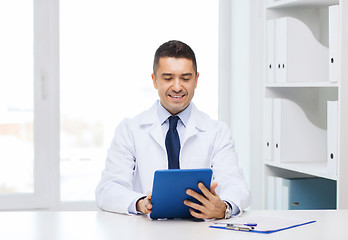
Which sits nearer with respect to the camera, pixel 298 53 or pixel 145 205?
pixel 145 205

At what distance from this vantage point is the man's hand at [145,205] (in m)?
1.88

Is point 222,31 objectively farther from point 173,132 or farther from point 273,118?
point 173,132

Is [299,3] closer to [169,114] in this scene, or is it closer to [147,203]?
[169,114]

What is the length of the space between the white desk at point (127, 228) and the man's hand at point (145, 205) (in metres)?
0.03

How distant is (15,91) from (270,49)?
1.54m

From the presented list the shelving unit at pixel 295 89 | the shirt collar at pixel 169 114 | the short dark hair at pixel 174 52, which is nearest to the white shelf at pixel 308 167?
the shelving unit at pixel 295 89

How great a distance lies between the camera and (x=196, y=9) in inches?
147

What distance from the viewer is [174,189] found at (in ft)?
5.97

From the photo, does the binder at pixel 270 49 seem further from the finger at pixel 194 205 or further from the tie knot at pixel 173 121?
the finger at pixel 194 205

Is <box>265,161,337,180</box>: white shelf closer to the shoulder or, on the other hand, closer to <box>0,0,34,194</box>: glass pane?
the shoulder

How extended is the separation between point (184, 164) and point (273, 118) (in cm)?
91

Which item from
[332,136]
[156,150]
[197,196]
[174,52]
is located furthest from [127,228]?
[332,136]

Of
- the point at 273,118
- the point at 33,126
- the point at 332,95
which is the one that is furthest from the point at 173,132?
the point at 33,126

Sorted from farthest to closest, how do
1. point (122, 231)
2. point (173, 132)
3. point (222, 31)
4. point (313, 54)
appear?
point (222, 31) < point (313, 54) < point (173, 132) < point (122, 231)
